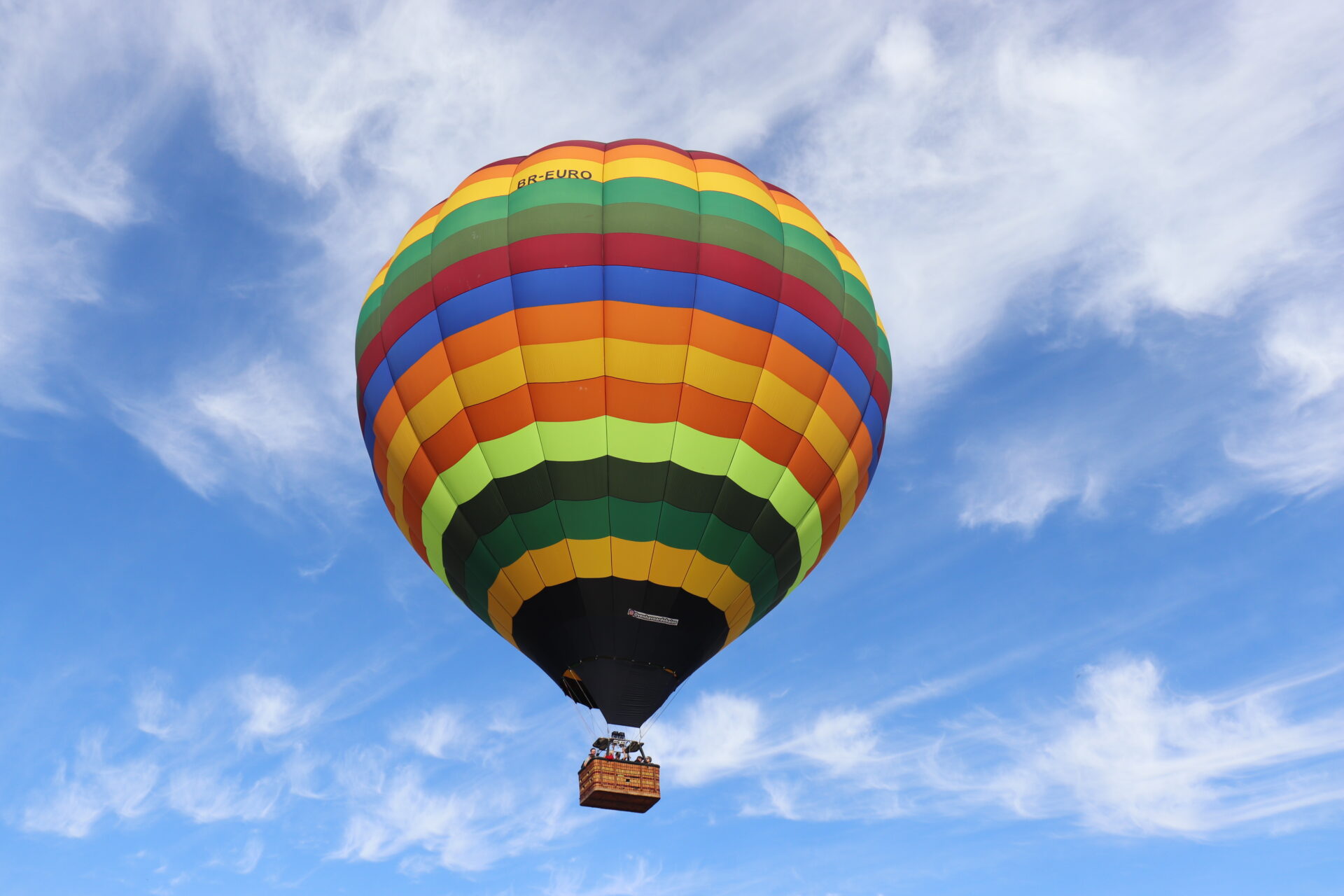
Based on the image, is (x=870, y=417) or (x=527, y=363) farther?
(x=870, y=417)

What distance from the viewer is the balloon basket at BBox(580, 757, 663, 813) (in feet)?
46.4

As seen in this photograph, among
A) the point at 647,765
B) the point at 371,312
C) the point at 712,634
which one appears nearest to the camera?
the point at 647,765

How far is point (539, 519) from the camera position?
14656 mm

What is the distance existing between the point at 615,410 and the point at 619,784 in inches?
183

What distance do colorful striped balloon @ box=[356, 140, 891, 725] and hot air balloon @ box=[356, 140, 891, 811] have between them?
28 millimetres

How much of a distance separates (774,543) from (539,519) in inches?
126

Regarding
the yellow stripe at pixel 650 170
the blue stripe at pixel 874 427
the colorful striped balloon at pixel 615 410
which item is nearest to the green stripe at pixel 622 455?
the colorful striped balloon at pixel 615 410

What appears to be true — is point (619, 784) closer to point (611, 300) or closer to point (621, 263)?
point (611, 300)

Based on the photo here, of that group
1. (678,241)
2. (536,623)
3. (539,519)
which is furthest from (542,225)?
(536,623)

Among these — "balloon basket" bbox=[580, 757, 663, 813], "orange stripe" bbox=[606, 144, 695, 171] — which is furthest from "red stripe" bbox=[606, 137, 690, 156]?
"balloon basket" bbox=[580, 757, 663, 813]

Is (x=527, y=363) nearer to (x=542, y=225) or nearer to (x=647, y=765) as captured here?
(x=542, y=225)

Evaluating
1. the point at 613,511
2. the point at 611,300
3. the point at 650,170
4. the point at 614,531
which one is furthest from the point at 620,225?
the point at 614,531

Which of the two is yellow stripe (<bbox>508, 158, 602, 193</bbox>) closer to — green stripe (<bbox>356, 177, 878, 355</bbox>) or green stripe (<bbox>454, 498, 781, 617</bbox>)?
green stripe (<bbox>356, 177, 878, 355</bbox>)

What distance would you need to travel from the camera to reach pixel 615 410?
48.1 ft
